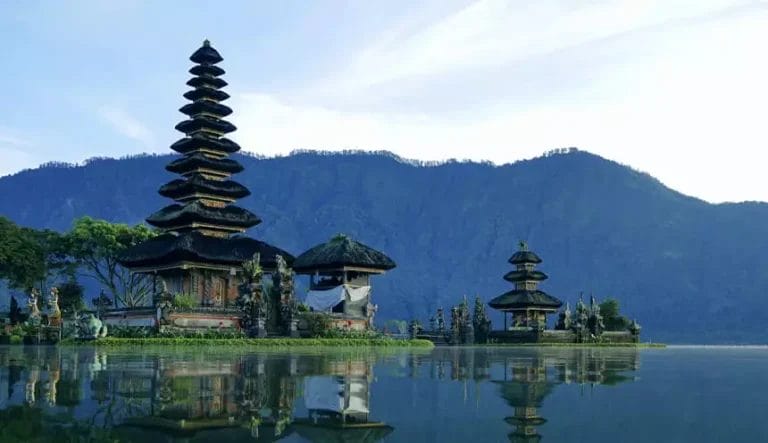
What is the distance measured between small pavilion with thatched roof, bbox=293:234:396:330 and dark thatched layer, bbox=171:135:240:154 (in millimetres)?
12138

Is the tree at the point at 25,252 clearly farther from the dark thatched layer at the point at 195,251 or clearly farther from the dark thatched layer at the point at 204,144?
the dark thatched layer at the point at 204,144

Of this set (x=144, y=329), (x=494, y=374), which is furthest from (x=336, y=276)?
(x=494, y=374)

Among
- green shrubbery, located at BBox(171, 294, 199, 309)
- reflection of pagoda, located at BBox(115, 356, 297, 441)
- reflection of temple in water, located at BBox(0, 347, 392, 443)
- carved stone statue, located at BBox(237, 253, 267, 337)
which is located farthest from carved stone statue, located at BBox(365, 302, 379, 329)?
reflection of pagoda, located at BBox(115, 356, 297, 441)

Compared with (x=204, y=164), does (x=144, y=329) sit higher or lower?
lower

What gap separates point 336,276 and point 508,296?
25.7m

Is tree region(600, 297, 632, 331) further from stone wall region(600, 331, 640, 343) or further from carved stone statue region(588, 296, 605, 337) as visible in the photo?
carved stone statue region(588, 296, 605, 337)

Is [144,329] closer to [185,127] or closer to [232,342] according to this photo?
[232,342]

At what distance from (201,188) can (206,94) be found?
29.9 feet

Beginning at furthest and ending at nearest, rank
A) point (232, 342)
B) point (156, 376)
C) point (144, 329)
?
point (144, 329) → point (232, 342) → point (156, 376)

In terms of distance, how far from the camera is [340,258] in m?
52.9

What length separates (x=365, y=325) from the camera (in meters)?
52.3

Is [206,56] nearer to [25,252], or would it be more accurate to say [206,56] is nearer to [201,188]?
[201,188]

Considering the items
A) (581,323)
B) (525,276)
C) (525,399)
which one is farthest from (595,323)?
(525,399)

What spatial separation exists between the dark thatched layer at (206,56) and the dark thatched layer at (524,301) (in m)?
31.0
